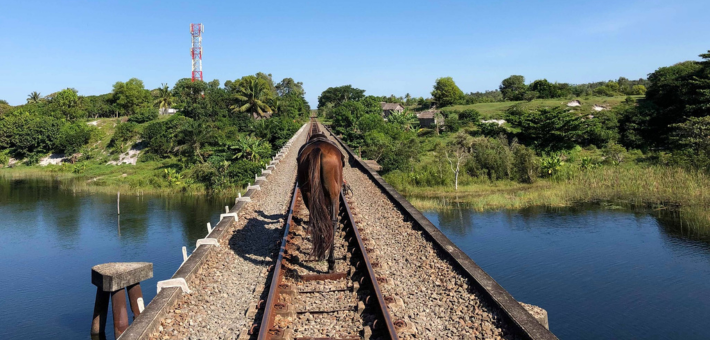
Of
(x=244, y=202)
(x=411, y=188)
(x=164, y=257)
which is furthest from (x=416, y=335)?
(x=411, y=188)

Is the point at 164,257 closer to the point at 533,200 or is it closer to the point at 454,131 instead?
the point at 533,200

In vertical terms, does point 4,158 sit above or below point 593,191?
above

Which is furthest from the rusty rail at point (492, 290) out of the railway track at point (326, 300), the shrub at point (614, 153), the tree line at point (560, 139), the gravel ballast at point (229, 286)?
the shrub at point (614, 153)

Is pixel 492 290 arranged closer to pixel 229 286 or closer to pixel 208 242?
pixel 229 286

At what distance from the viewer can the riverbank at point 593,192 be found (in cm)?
1849

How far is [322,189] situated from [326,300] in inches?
63.0

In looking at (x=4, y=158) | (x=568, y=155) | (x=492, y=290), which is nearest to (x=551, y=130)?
(x=568, y=155)

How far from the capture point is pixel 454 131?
137 feet

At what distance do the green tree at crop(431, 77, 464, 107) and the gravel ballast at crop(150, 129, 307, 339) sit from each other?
67.1 metres

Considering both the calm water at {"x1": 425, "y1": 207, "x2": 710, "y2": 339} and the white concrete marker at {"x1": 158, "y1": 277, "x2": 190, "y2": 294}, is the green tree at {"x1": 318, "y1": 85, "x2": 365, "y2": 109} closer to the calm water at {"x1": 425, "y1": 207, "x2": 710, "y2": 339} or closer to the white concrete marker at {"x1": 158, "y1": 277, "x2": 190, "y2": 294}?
the calm water at {"x1": 425, "y1": 207, "x2": 710, "y2": 339}

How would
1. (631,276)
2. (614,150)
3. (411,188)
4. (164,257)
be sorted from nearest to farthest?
1. (631,276)
2. (164,257)
3. (411,188)
4. (614,150)

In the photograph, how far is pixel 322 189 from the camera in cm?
667

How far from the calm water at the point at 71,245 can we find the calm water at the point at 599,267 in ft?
28.2

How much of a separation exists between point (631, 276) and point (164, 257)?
12952 millimetres
